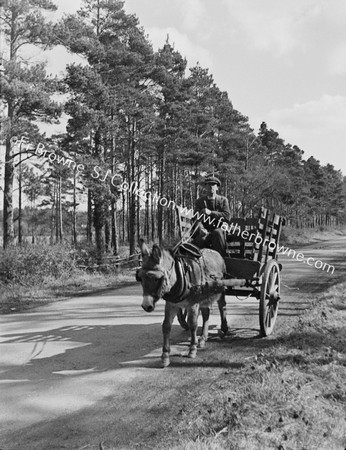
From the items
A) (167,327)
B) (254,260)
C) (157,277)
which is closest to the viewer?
(157,277)

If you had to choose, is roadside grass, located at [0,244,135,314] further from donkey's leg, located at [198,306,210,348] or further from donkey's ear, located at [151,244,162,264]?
donkey's ear, located at [151,244,162,264]

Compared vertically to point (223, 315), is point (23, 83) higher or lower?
higher

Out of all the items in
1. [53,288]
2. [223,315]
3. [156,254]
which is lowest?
[53,288]

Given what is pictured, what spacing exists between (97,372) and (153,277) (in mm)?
1589

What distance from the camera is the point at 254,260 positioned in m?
7.30

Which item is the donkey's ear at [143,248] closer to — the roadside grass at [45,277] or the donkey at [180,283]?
the donkey at [180,283]

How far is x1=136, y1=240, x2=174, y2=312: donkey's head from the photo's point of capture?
4.87 m

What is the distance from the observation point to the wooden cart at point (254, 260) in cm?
697

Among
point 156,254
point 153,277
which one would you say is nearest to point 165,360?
point 153,277

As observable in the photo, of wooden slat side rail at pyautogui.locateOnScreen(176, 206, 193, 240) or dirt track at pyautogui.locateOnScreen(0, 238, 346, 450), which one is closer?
dirt track at pyautogui.locateOnScreen(0, 238, 346, 450)

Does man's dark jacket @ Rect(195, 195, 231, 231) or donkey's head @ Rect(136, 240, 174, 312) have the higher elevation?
man's dark jacket @ Rect(195, 195, 231, 231)

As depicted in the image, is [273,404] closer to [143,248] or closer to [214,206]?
[143,248]

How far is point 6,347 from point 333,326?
5.91m

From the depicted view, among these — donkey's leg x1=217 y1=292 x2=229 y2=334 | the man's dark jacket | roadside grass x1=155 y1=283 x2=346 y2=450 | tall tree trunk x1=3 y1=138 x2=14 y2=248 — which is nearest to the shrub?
tall tree trunk x1=3 y1=138 x2=14 y2=248
